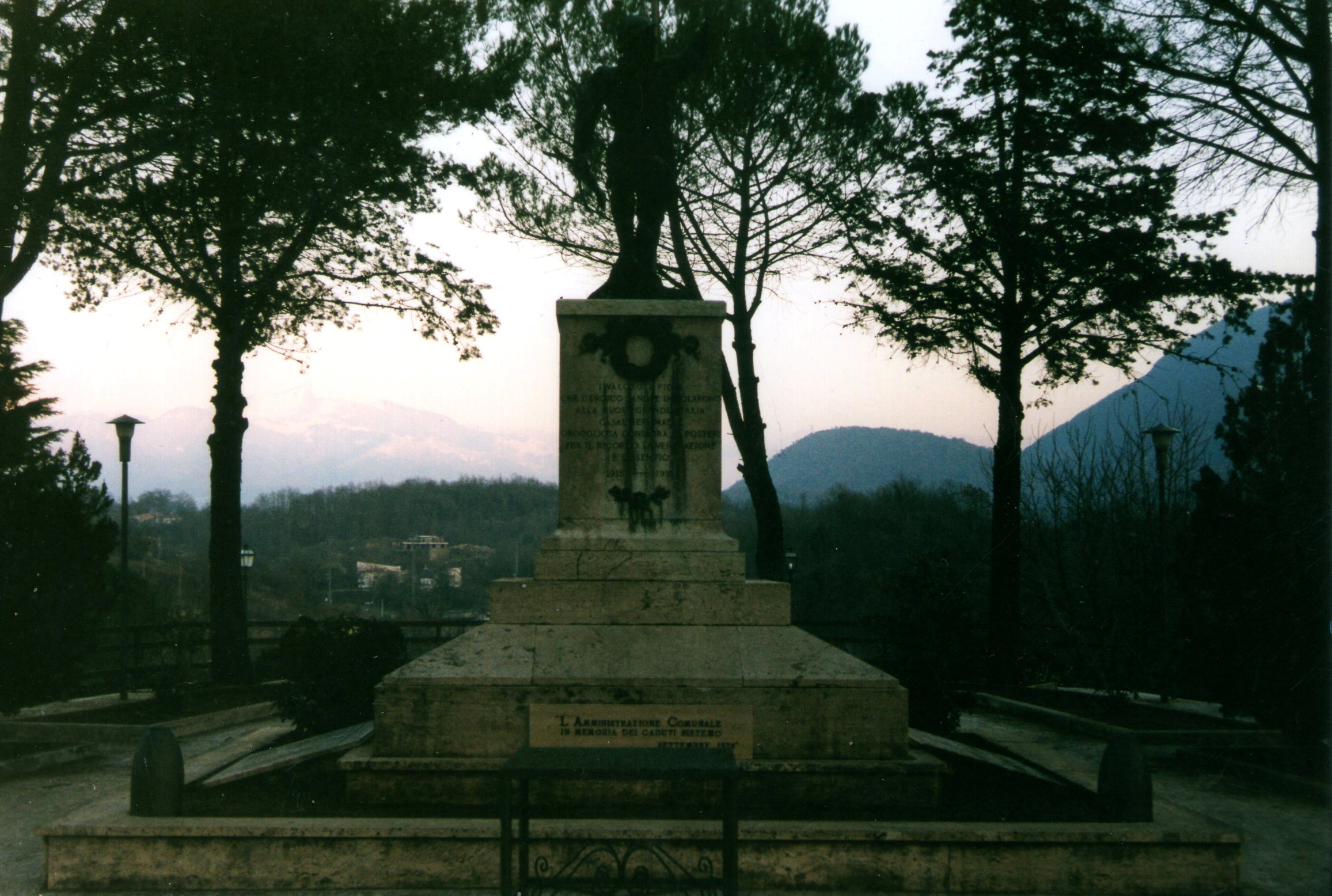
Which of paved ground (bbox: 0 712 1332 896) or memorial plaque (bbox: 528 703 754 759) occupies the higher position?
memorial plaque (bbox: 528 703 754 759)

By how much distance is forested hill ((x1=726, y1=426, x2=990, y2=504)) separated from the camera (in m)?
67.6

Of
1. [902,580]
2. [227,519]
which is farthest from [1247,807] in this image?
[227,519]

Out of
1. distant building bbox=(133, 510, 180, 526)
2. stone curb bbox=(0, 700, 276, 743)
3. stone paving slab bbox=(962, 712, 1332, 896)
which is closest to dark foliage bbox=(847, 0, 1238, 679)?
stone paving slab bbox=(962, 712, 1332, 896)

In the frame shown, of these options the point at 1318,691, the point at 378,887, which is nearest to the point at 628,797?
the point at 378,887

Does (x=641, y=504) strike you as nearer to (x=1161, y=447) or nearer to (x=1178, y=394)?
(x=1161, y=447)

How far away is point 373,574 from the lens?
73.6 feet

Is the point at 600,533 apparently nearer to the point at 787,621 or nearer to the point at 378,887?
the point at 787,621

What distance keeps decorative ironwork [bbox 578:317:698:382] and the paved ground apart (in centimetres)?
309

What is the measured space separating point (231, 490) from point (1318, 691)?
37.8ft

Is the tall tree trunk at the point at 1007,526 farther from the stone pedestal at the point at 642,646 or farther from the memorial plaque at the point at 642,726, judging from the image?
the memorial plaque at the point at 642,726

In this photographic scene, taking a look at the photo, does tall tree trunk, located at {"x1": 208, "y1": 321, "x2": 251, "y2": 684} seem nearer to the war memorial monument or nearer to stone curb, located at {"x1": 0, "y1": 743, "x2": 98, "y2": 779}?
stone curb, located at {"x1": 0, "y1": 743, "x2": 98, "y2": 779}

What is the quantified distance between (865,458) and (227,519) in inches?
2512

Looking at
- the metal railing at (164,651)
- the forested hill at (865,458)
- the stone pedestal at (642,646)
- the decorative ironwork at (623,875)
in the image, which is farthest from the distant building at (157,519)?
the forested hill at (865,458)

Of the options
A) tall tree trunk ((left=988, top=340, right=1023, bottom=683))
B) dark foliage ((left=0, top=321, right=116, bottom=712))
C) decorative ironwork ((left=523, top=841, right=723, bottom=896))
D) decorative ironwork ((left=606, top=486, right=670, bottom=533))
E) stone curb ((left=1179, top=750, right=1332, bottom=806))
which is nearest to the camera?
decorative ironwork ((left=523, top=841, right=723, bottom=896))
